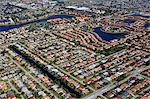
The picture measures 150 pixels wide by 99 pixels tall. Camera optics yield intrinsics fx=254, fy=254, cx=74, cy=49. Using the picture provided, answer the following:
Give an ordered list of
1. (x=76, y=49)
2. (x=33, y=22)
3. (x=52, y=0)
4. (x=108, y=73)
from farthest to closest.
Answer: (x=52, y=0)
(x=33, y=22)
(x=76, y=49)
(x=108, y=73)

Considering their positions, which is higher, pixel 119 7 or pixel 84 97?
pixel 119 7

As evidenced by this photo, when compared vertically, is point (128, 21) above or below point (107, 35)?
above

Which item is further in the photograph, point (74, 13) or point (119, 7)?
point (119, 7)

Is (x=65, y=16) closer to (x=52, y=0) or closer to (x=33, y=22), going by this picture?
(x=33, y=22)

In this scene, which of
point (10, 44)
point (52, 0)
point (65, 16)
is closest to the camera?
point (10, 44)

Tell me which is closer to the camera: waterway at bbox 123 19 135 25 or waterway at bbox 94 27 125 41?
waterway at bbox 94 27 125 41

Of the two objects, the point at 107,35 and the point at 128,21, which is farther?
the point at 128,21

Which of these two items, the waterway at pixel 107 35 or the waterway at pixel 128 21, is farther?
the waterway at pixel 128 21

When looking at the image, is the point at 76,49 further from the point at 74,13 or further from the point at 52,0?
the point at 52,0

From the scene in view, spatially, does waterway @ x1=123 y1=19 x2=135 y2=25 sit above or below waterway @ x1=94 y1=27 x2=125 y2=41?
above

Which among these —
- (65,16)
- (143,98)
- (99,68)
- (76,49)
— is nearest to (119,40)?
(76,49)

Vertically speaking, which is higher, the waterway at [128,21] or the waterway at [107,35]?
the waterway at [128,21]
